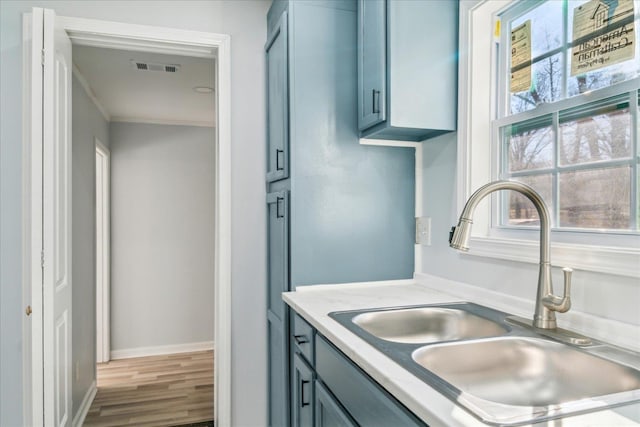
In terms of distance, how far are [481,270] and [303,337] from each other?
71cm

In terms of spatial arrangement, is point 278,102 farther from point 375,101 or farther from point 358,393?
point 358,393

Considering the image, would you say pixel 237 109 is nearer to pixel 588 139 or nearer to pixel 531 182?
pixel 531 182

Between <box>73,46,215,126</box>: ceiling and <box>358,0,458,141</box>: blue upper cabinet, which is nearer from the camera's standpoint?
<box>358,0,458,141</box>: blue upper cabinet

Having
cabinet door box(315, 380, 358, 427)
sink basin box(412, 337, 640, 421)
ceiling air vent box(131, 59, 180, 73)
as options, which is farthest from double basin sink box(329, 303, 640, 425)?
ceiling air vent box(131, 59, 180, 73)

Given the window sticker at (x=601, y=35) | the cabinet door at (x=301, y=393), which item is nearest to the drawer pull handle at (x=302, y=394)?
the cabinet door at (x=301, y=393)

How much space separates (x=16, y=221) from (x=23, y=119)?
471 mm

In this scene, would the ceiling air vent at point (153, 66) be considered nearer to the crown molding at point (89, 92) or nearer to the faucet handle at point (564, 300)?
the crown molding at point (89, 92)

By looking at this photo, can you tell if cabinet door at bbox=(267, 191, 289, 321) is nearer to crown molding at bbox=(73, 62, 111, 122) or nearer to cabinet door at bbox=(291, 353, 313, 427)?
cabinet door at bbox=(291, 353, 313, 427)

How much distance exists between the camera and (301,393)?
5.30 feet

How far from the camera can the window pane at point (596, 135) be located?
1.23 meters

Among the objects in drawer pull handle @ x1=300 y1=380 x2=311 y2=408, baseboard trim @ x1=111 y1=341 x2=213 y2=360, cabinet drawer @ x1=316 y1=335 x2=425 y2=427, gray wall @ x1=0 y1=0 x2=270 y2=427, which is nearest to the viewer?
cabinet drawer @ x1=316 y1=335 x2=425 y2=427

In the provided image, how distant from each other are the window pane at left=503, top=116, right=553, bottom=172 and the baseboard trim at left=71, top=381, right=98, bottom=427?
108 inches

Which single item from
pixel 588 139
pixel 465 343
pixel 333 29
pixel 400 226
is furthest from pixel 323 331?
pixel 333 29

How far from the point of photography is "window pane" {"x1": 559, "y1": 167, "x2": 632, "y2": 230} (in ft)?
3.99
